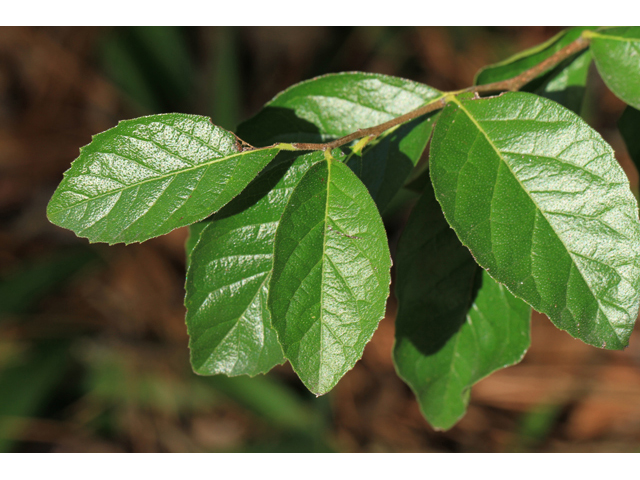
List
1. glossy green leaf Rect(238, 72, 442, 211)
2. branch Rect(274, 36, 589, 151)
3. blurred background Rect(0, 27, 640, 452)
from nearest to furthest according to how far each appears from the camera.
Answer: branch Rect(274, 36, 589, 151), glossy green leaf Rect(238, 72, 442, 211), blurred background Rect(0, 27, 640, 452)

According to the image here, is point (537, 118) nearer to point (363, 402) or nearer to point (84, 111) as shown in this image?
point (363, 402)

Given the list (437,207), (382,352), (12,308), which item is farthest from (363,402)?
(437,207)

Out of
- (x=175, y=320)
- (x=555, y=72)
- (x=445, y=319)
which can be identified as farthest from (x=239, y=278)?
(x=175, y=320)

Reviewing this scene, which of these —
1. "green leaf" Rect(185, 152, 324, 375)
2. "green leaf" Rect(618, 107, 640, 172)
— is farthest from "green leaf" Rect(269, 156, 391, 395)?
"green leaf" Rect(618, 107, 640, 172)

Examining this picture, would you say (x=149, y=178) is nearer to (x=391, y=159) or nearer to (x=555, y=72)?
(x=391, y=159)

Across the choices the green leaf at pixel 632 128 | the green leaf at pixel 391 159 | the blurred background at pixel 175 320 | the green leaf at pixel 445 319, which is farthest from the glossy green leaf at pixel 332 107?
the blurred background at pixel 175 320

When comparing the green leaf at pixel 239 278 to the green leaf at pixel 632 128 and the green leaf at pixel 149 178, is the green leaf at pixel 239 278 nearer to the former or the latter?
the green leaf at pixel 149 178

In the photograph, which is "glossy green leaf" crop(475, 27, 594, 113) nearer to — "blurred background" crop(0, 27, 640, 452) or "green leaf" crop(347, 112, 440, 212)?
"green leaf" crop(347, 112, 440, 212)
